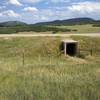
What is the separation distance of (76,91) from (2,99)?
1.86 metres

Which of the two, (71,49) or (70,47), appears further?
(70,47)

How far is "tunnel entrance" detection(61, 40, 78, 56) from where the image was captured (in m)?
40.1

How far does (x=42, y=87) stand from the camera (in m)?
9.88

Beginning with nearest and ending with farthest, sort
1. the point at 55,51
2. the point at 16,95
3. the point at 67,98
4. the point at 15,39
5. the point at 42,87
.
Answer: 1. the point at 67,98
2. the point at 16,95
3. the point at 42,87
4. the point at 55,51
5. the point at 15,39

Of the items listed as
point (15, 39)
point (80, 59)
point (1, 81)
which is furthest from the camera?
point (15, 39)

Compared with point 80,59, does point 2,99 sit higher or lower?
higher

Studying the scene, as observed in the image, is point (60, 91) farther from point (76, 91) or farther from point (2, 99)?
point (2, 99)

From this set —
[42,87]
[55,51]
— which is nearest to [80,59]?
[55,51]

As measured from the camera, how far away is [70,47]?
140 ft

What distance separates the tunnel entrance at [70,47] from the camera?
40075mm

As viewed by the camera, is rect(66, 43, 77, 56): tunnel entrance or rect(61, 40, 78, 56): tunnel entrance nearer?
rect(61, 40, 78, 56): tunnel entrance

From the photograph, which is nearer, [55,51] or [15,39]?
[55,51]

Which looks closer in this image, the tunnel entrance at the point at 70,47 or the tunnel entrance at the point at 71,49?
the tunnel entrance at the point at 70,47

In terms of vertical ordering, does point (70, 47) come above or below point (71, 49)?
above
